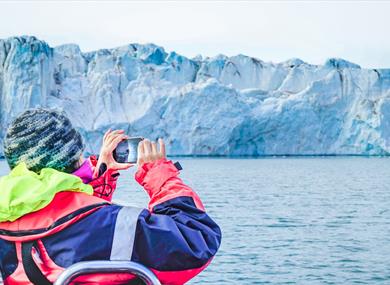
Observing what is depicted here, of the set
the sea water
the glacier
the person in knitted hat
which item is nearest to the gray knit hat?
the person in knitted hat

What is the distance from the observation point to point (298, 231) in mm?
14531

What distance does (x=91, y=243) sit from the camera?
4.08ft

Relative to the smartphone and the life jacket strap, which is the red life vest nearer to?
the life jacket strap

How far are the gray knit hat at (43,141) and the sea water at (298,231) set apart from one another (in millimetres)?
241

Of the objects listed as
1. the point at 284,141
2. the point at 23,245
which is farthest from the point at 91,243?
the point at 284,141

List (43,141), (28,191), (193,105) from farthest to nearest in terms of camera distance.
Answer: (193,105), (43,141), (28,191)

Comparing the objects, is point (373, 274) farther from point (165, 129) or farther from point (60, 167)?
point (165, 129)

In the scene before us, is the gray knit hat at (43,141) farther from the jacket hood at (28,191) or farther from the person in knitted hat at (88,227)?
the jacket hood at (28,191)

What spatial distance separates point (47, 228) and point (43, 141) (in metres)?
0.20

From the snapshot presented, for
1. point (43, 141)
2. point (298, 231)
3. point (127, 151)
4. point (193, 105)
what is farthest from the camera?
point (193, 105)

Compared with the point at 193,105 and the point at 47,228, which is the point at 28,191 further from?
the point at 193,105

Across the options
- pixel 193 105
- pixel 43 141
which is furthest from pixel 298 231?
pixel 193 105

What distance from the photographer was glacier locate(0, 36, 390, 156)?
119ft

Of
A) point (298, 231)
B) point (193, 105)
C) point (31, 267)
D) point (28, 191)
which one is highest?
point (28, 191)
